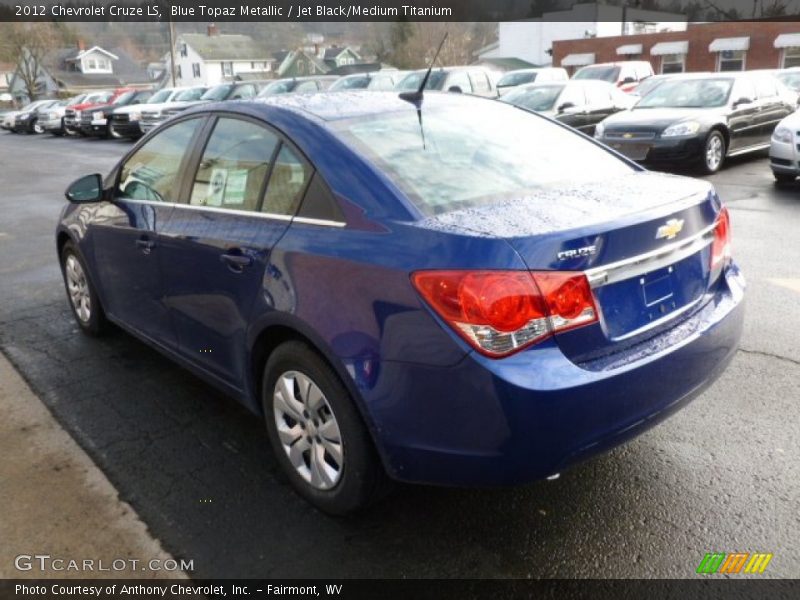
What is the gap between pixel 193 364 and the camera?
3555mm

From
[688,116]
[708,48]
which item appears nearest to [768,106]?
[688,116]

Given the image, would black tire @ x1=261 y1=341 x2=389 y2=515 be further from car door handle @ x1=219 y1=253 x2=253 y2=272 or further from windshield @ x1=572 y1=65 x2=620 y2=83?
windshield @ x1=572 y1=65 x2=620 y2=83

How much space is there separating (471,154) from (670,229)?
2.90 ft

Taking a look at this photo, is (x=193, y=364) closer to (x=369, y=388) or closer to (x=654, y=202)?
(x=369, y=388)

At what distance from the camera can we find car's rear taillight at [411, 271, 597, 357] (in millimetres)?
2209

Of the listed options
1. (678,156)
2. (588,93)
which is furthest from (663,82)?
(678,156)

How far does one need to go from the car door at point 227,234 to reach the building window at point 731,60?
4201cm

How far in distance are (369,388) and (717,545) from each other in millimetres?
1371

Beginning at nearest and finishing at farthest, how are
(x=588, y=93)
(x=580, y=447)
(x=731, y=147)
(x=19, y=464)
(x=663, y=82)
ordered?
1. (x=580, y=447)
2. (x=19, y=464)
3. (x=731, y=147)
4. (x=663, y=82)
5. (x=588, y=93)

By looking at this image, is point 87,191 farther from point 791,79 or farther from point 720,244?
point 791,79

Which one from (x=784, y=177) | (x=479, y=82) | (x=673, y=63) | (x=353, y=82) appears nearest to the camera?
(x=784, y=177)

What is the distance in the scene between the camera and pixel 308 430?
2799 millimetres

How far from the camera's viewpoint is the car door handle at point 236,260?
2931 mm

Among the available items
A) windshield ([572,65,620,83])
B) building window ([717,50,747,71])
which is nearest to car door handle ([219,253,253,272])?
windshield ([572,65,620,83])
